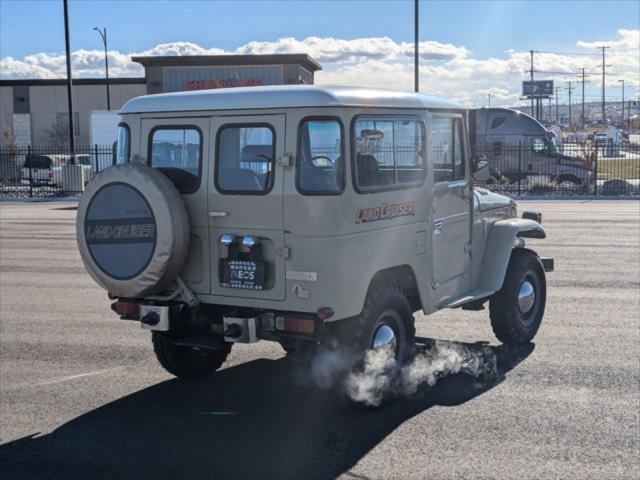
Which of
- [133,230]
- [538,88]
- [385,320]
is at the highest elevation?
[538,88]

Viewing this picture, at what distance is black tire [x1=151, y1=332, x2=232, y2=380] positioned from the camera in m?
6.53

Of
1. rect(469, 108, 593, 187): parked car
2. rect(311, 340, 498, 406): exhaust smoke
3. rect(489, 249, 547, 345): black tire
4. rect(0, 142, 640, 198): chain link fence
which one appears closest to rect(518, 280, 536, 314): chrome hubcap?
rect(489, 249, 547, 345): black tire

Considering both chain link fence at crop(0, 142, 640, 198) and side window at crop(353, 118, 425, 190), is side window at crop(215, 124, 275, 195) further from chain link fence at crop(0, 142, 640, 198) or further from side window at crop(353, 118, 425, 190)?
chain link fence at crop(0, 142, 640, 198)

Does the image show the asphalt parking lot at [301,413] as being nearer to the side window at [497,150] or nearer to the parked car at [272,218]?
the parked car at [272,218]

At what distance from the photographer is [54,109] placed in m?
63.6

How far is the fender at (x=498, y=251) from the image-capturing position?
727cm

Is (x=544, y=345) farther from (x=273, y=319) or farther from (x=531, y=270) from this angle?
(x=273, y=319)

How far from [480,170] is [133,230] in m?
3.19

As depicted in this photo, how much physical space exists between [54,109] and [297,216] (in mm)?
62686

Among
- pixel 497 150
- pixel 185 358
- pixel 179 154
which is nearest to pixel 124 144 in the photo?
pixel 179 154

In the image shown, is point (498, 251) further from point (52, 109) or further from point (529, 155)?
point (52, 109)

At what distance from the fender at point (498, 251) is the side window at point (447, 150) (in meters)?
0.85

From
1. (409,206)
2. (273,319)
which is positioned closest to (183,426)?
(273,319)

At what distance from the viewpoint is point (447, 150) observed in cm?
671
